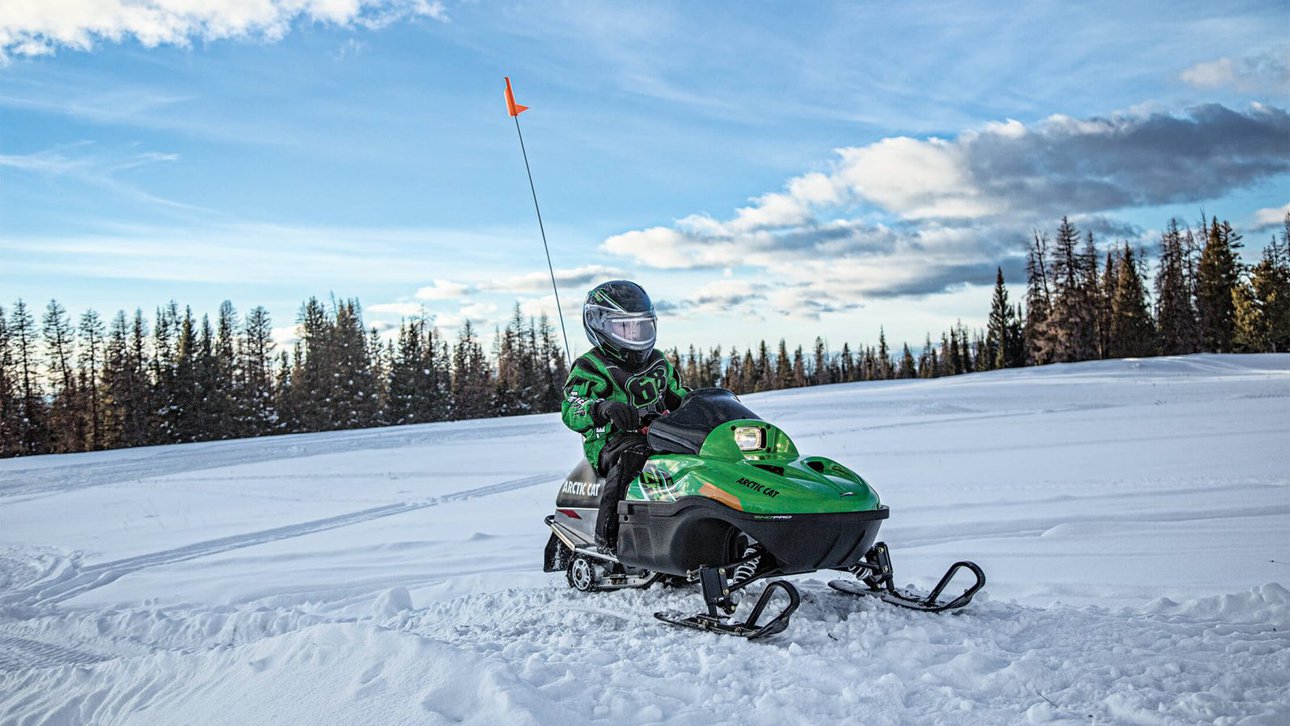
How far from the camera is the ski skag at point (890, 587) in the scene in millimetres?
4242

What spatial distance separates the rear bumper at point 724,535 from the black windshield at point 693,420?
35 centimetres

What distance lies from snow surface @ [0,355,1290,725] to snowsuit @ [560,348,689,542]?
2.46 feet

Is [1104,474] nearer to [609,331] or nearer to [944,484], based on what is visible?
[944,484]

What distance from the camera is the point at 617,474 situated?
16.2 feet

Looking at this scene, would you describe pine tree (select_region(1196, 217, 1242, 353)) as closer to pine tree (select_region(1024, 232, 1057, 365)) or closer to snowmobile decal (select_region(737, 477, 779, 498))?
pine tree (select_region(1024, 232, 1057, 365))

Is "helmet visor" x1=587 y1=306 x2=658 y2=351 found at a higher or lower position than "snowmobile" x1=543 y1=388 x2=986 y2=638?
higher

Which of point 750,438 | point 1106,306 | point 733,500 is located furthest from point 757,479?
point 1106,306

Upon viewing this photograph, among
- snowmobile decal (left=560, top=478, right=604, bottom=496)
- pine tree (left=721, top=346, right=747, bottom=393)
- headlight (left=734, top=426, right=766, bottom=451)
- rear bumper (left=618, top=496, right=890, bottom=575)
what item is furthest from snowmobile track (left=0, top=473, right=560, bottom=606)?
pine tree (left=721, top=346, right=747, bottom=393)

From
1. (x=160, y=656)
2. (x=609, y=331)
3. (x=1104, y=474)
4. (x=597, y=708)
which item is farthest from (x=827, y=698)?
(x=1104, y=474)

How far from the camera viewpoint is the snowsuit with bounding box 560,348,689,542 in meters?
4.93

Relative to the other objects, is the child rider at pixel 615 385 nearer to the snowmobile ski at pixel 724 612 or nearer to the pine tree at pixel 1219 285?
the snowmobile ski at pixel 724 612

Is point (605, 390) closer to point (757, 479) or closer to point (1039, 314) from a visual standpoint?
point (757, 479)

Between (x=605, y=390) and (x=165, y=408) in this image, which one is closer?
(x=605, y=390)

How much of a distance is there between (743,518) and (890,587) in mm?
1082
